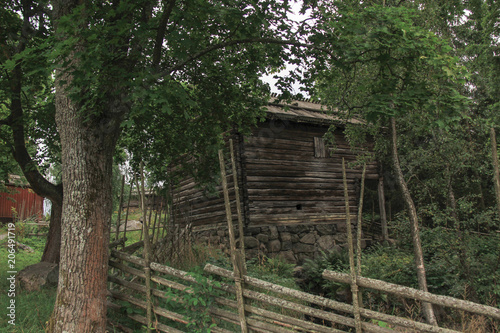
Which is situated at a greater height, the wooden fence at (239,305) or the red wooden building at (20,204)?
the red wooden building at (20,204)

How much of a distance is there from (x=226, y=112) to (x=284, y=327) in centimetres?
426

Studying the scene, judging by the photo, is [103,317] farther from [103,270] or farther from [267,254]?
[267,254]

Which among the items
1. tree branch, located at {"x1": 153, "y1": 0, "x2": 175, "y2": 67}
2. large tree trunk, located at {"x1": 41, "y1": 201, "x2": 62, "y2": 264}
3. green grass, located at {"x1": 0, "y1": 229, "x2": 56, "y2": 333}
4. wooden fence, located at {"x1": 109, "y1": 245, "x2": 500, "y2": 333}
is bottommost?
green grass, located at {"x1": 0, "y1": 229, "x2": 56, "y2": 333}

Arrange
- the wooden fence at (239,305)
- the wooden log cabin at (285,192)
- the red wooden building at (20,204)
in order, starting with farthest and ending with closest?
1. the red wooden building at (20,204)
2. the wooden log cabin at (285,192)
3. the wooden fence at (239,305)

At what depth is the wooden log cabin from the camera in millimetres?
11188

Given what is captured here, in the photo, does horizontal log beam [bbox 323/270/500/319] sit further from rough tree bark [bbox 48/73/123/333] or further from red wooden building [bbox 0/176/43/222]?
red wooden building [bbox 0/176/43/222]

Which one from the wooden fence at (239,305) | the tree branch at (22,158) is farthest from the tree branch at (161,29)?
the tree branch at (22,158)

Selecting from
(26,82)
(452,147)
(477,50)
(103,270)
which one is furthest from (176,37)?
(477,50)

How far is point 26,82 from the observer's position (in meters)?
7.71

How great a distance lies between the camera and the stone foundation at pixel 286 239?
1085 cm

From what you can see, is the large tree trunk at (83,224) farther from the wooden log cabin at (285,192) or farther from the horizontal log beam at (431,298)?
the wooden log cabin at (285,192)

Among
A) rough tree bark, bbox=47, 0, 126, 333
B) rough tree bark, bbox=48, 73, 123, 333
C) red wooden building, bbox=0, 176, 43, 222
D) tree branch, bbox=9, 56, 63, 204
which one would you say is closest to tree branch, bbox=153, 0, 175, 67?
rough tree bark, bbox=47, 0, 126, 333

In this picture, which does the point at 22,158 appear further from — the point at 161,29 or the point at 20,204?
the point at 20,204

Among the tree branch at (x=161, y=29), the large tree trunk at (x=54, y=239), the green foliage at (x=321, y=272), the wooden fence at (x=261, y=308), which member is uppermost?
the tree branch at (x=161, y=29)
